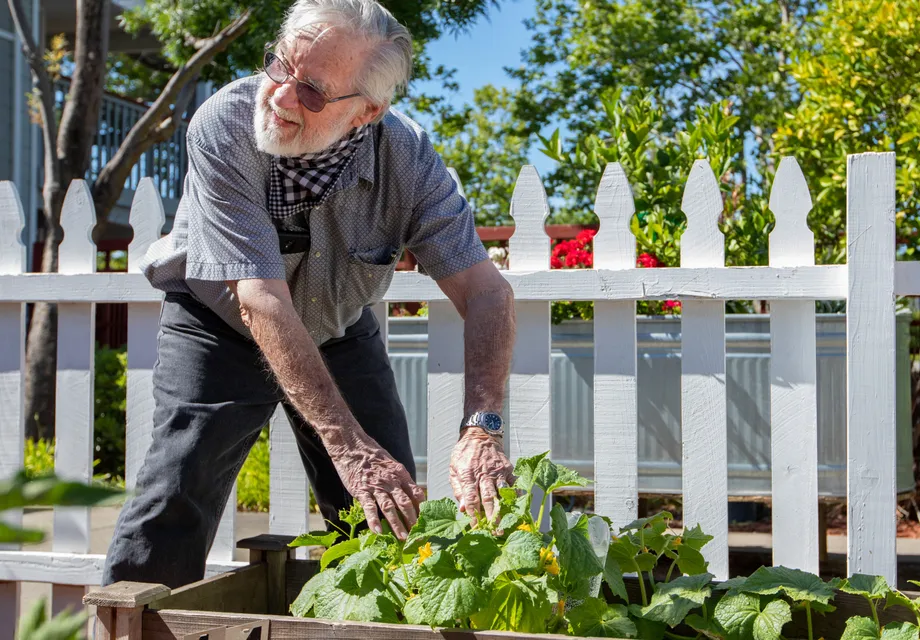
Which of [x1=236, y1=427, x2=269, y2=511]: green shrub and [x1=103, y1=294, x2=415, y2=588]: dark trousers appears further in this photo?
[x1=236, y1=427, x2=269, y2=511]: green shrub

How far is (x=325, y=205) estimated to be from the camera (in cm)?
179

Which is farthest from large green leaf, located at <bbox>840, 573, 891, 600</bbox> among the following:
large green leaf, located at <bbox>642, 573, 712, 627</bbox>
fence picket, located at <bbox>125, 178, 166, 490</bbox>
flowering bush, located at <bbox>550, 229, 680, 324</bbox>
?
fence picket, located at <bbox>125, 178, 166, 490</bbox>

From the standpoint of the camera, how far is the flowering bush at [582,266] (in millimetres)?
3014

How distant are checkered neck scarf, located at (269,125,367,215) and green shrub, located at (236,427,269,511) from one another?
3.54 meters

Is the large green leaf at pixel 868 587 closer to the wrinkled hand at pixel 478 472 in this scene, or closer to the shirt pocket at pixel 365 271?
the wrinkled hand at pixel 478 472

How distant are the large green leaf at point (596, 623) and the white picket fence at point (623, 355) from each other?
965 millimetres

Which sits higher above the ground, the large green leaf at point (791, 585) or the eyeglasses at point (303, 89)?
the eyeglasses at point (303, 89)

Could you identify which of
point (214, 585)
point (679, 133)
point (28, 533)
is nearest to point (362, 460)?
point (214, 585)

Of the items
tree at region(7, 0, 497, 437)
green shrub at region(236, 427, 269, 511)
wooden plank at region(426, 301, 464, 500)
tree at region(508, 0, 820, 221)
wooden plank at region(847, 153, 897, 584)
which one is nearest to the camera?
wooden plank at region(847, 153, 897, 584)

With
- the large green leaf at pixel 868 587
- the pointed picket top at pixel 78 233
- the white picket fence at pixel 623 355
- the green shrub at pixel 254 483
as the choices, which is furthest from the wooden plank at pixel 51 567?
the green shrub at pixel 254 483

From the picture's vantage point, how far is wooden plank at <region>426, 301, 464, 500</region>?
238 cm

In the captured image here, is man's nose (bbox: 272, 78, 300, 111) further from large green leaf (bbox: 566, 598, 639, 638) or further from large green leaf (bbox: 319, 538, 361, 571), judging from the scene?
large green leaf (bbox: 566, 598, 639, 638)

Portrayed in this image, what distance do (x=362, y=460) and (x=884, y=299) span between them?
1.25 meters

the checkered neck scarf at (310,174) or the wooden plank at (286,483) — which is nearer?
the checkered neck scarf at (310,174)
